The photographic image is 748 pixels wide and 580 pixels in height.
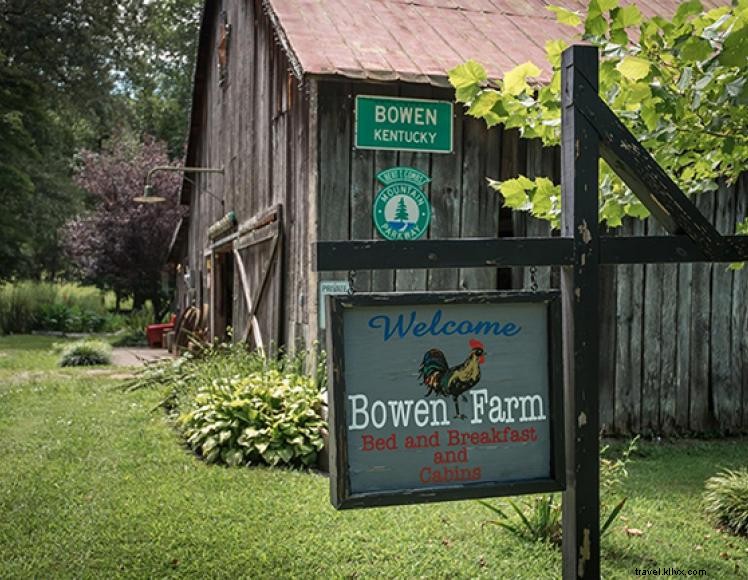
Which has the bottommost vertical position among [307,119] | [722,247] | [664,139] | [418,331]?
[418,331]

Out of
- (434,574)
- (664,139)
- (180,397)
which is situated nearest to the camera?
(664,139)

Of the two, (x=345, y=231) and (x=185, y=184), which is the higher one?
(x=185, y=184)

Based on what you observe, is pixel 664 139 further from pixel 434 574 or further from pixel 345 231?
pixel 345 231

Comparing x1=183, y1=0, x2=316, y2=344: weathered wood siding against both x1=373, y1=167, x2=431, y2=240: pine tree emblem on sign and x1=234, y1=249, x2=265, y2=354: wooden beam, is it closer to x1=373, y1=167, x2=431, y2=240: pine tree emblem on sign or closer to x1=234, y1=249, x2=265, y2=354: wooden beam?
x1=234, y1=249, x2=265, y2=354: wooden beam

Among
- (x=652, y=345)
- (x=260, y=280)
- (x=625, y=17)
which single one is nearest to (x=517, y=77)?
(x=625, y=17)

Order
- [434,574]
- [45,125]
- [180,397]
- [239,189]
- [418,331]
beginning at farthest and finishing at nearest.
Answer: [45,125] < [239,189] < [180,397] < [434,574] < [418,331]

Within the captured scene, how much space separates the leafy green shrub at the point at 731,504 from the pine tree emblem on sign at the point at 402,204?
3.42 m

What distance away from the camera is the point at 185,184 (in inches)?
693

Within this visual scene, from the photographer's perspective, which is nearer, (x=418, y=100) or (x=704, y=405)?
(x=418, y=100)

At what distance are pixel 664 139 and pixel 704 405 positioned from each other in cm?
589

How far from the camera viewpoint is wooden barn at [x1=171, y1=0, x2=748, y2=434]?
7.52 m

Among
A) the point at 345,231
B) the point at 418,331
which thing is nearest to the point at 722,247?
the point at 418,331

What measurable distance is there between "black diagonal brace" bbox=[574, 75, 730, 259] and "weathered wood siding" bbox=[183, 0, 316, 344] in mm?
4826

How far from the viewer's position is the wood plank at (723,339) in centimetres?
839
